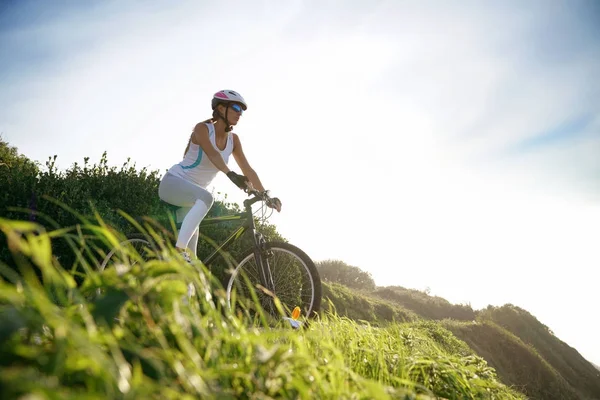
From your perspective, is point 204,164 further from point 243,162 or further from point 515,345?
point 515,345

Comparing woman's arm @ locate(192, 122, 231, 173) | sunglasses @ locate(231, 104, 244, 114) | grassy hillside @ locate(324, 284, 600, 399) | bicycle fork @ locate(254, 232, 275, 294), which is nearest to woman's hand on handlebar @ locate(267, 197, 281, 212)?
bicycle fork @ locate(254, 232, 275, 294)

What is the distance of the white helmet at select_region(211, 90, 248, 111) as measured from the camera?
5117 mm

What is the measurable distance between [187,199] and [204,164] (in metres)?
0.51

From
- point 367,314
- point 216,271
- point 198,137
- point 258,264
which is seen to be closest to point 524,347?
point 367,314

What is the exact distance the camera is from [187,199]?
15.7 ft

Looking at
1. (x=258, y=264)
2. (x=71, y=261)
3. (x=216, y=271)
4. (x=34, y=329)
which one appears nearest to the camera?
(x=34, y=329)

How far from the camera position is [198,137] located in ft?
15.7

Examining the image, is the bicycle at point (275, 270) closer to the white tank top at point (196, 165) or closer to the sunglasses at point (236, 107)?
the white tank top at point (196, 165)

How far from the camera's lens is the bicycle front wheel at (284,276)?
4465 mm

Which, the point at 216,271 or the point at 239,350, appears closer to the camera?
the point at 239,350

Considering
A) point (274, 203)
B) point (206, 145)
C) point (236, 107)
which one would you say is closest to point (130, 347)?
point (274, 203)

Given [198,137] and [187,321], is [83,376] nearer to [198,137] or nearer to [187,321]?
[187,321]

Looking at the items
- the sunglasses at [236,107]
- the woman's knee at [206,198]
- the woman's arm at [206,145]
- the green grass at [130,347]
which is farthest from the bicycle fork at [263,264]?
the green grass at [130,347]

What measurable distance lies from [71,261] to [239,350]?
224 inches
